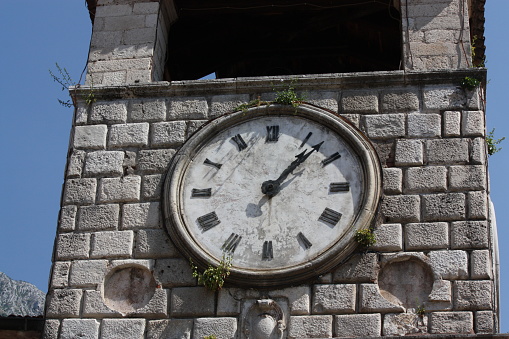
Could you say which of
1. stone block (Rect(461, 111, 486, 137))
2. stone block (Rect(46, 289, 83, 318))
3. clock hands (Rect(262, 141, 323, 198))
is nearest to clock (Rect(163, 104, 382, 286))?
clock hands (Rect(262, 141, 323, 198))

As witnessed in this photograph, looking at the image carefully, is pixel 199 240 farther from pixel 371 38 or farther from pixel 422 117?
pixel 371 38

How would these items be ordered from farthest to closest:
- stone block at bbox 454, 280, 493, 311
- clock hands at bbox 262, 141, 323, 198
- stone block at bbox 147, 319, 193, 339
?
Answer: clock hands at bbox 262, 141, 323, 198 < stone block at bbox 147, 319, 193, 339 < stone block at bbox 454, 280, 493, 311

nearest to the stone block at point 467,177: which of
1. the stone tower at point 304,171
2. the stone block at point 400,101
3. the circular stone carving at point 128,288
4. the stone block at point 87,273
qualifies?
the stone tower at point 304,171

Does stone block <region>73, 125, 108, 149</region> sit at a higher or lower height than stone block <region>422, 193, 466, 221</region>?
higher

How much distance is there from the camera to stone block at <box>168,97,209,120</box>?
1057 cm

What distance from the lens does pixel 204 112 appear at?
416 inches

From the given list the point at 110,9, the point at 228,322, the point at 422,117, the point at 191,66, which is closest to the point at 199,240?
the point at 228,322

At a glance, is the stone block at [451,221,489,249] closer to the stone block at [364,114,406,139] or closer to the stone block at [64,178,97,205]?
the stone block at [364,114,406,139]

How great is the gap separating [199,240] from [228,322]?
2.78ft

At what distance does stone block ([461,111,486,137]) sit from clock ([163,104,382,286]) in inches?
33.8

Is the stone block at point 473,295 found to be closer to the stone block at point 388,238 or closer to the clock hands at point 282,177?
the stone block at point 388,238

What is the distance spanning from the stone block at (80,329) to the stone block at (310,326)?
5.36 ft

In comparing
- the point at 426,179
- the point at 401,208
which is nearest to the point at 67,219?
the point at 401,208

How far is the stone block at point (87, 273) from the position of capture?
9.73 m
